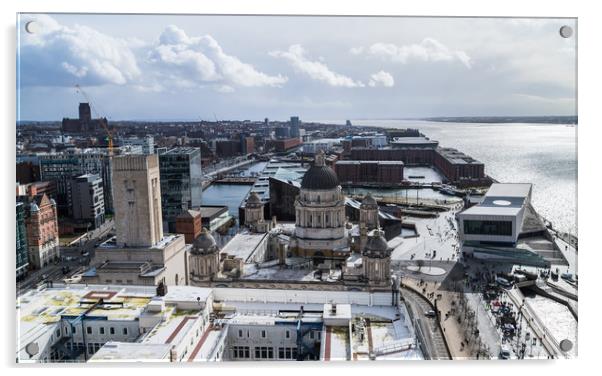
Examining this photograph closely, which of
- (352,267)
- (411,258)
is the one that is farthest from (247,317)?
(411,258)

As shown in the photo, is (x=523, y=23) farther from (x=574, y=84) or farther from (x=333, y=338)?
(x=333, y=338)

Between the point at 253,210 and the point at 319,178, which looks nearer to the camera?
the point at 319,178

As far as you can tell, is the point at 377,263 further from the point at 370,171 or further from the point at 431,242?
the point at 370,171

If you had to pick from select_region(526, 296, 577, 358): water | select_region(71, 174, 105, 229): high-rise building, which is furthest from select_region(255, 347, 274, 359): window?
select_region(71, 174, 105, 229): high-rise building

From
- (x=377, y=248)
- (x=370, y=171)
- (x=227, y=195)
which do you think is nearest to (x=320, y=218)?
(x=377, y=248)

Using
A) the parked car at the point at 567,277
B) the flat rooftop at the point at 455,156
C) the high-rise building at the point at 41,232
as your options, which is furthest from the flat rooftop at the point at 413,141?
the high-rise building at the point at 41,232

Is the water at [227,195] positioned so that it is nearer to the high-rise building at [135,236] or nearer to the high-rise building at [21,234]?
the high-rise building at [21,234]

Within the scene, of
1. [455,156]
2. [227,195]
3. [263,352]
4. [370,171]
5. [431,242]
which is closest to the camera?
[263,352]
